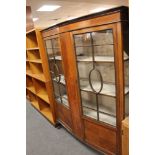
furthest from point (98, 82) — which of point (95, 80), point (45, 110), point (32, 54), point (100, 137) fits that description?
point (32, 54)

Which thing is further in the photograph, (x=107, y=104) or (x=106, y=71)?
(x=107, y=104)

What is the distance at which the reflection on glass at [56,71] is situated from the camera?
100 inches

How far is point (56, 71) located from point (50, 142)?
119 cm

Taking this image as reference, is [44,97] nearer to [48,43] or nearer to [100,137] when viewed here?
[48,43]

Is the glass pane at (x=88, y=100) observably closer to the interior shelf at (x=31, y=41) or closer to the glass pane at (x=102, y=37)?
the glass pane at (x=102, y=37)

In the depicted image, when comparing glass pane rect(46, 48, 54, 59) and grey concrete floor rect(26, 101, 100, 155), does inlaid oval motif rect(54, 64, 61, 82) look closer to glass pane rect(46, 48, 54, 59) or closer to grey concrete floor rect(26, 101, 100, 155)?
glass pane rect(46, 48, 54, 59)

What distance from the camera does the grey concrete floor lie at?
7.83 ft

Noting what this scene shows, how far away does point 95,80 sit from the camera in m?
2.00

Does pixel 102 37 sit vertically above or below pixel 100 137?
above

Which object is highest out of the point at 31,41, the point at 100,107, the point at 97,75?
the point at 31,41

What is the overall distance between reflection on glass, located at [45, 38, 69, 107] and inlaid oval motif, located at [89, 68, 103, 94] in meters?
0.64

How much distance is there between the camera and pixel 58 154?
2.35m

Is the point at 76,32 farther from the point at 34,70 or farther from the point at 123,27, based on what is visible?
the point at 34,70
